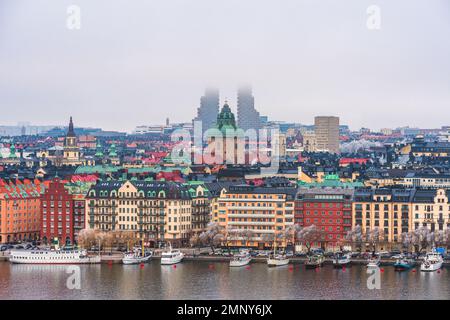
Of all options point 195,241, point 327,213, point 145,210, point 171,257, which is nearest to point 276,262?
point 171,257

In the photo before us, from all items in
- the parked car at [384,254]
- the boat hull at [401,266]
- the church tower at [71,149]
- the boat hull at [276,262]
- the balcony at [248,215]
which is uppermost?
the church tower at [71,149]

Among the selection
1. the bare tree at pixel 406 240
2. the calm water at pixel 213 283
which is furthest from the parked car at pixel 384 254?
the calm water at pixel 213 283

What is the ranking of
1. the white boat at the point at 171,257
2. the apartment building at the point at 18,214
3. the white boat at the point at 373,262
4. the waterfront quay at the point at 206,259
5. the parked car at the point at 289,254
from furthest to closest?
1. the apartment building at the point at 18,214
2. the parked car at the point at 289,254
3. the white boat at the point at 171,257
4. the waterfront quay at the point at 206,259
5. the white boat at the point at 373,262

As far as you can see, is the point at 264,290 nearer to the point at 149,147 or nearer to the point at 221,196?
the point at 221,196

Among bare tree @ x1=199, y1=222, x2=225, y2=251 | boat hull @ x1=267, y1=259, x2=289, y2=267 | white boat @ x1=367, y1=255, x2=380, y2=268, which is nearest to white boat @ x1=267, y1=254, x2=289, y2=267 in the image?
boat hull @ x1=267, y1=259, x2=289, y2=267

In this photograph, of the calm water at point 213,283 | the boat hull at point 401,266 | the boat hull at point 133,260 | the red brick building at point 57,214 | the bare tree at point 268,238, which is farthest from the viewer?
the red brick building at point 57,214

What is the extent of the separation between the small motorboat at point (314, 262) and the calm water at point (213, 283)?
236 millimetres

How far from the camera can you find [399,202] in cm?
3825

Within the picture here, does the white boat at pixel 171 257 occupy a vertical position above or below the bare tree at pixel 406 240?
below

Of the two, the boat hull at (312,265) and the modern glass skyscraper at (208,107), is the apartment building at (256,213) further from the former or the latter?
the modern glass skyscraper at (208,107)

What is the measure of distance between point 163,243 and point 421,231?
6.12 m

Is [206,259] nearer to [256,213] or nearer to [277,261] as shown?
[277,261]

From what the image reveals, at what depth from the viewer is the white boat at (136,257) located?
119ft

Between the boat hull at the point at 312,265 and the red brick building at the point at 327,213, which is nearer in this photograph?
the boat hull at the point at 312,265
